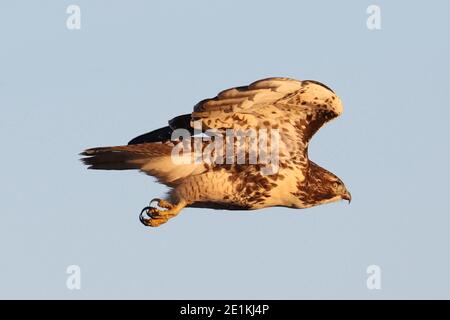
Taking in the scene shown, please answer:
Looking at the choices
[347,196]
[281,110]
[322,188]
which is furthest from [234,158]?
[347,196]

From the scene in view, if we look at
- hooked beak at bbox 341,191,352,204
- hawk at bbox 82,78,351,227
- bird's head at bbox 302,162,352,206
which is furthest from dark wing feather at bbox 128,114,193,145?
hooked beak at bbox 341,191,352,204

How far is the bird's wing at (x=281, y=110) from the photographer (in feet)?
56.4

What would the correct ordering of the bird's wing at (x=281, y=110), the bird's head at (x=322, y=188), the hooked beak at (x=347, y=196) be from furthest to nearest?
1. the hooked beak at (x=347, y=196)
2. the bird's head at (x=322, y=188)
3. the bird's wing at (x=281, y=110)

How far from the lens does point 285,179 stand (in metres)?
17.8

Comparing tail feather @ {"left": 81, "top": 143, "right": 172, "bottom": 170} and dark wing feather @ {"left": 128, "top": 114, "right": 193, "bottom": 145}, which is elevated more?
dark wing feather @ {"left": 128, "top": 114, "right": 193, "bottom": 145}

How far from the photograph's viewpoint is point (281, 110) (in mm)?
17859

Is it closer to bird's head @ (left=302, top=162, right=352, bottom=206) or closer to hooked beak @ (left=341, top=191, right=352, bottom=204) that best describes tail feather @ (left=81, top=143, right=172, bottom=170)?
bird's head @ (left=302, top=162, right=352, bottom=206)

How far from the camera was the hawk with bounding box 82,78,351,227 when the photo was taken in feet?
57.8

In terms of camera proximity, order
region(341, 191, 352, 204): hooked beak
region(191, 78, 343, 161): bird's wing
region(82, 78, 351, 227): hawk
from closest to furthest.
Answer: region(191, 78, 343, 161): bird's wing < region(82, 78, 351, 227): hawk < region(341, 191, 352, 204): hooked beak

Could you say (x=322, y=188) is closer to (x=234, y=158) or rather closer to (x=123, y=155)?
(x=234, y=158)

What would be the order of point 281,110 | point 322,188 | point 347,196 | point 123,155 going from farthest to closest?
point 347,196
point 322,188
point 281,110
point 123,155

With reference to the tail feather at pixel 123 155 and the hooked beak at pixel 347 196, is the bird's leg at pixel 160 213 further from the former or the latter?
the hooked beak at pixel 347 196

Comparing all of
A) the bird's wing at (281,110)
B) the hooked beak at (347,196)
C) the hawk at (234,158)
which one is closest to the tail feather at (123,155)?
the hawk at (234,158)

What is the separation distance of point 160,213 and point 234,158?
1330mm
